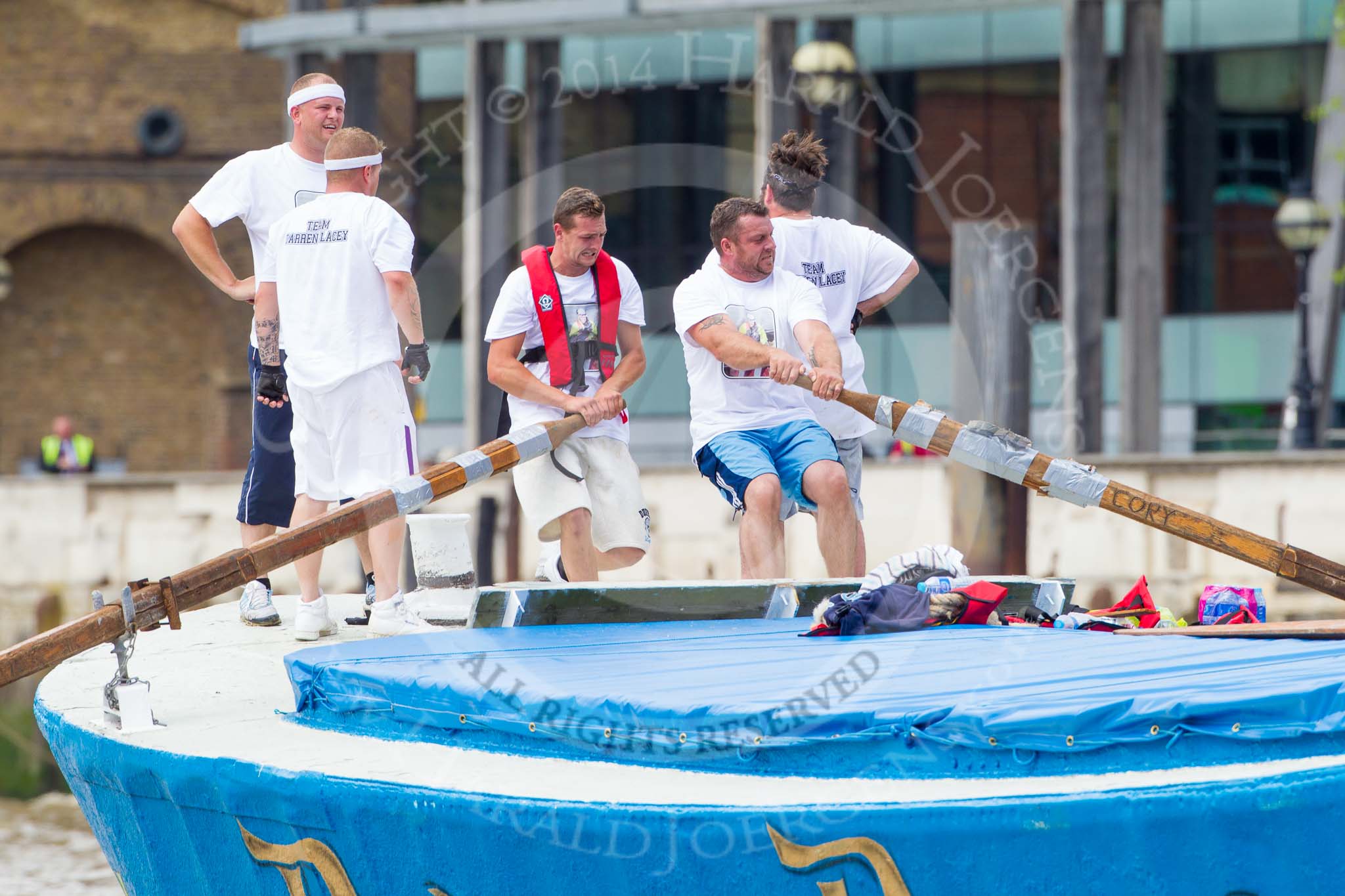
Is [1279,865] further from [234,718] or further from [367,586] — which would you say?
[367,586]

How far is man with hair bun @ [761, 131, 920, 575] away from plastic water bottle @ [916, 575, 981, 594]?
3.77 ft

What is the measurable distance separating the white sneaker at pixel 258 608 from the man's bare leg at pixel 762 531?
190 centimetres

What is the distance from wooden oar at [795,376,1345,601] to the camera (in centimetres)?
575

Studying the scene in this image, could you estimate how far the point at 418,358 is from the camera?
645 centimetres

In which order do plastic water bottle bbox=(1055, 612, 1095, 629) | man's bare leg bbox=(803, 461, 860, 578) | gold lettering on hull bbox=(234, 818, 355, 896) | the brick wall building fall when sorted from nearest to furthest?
1. gold lettering on hull bbox=(234, 818, 355, 896)
2. plastic water bottle bbox=(1055, 612, 1095, 629)
3. man's bare leg bbox=(803, 461, 860, 578)
4. the brick wall building

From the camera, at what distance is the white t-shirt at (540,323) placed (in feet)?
22.2

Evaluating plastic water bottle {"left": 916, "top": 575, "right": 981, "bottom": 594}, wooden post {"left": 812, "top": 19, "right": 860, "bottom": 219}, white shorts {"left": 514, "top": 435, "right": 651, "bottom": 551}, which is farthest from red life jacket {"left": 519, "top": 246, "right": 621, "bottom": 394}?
wooden post {"left": 812, "top": 19, "right": 860, "bottom": 219}

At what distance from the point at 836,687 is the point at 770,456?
2.51m

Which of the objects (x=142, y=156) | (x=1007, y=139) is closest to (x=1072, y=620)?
(x=1007, y=139)

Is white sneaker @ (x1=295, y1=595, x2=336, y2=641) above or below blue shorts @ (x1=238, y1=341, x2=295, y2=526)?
below

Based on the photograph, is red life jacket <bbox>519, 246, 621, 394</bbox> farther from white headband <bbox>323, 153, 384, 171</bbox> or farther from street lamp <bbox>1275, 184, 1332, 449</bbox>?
street lamp <bbox>1275, 184, 1332, 449</bbox>

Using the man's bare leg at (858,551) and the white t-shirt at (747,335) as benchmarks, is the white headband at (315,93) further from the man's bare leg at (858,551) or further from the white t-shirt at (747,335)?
the man's bare leg at (858,551)

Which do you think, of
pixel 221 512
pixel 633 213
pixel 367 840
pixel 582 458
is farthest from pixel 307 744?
pixel 633 213

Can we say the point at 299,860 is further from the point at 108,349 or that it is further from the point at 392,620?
the point at 108,349
